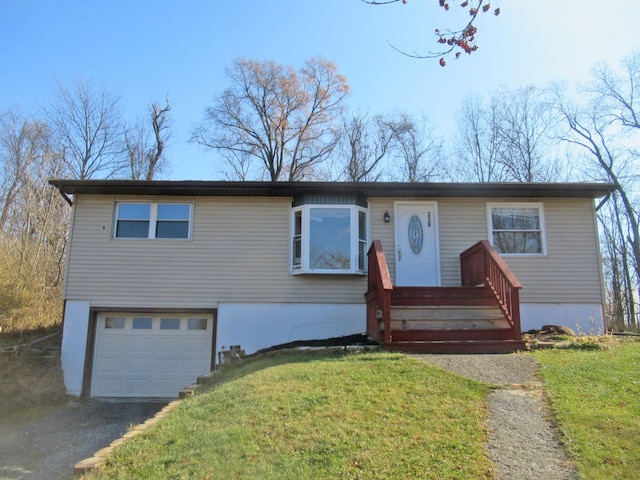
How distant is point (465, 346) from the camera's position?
7680 mm

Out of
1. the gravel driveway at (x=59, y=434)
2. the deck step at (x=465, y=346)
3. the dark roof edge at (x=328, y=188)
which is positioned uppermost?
the dark roof edge at (x=328, y=188)

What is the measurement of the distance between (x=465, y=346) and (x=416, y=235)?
3.66 meters

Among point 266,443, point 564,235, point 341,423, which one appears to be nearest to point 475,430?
point 341,423

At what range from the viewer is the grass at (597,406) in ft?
12.0

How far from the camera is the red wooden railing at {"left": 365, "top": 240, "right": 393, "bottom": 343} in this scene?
7707 mm

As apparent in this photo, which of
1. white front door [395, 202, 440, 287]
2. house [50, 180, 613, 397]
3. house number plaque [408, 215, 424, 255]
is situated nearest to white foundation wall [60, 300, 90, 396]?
house [50, 180, 613, 397]

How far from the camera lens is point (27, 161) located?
21.0 m

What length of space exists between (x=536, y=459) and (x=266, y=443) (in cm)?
225

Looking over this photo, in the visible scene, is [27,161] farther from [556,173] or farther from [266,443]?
[556,173]

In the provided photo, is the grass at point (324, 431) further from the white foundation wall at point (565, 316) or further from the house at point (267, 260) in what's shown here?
the white foundation wall at point (565, 316)

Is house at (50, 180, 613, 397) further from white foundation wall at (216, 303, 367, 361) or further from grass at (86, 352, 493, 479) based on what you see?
grass at (86, 352, 493, 479)

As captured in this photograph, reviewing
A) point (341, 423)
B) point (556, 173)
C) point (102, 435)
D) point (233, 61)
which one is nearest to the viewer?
point (341, 423)

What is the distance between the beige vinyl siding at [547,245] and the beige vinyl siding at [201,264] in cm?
197

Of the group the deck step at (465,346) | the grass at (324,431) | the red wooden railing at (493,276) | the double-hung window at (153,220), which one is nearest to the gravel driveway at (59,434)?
the grass at (324,431)
